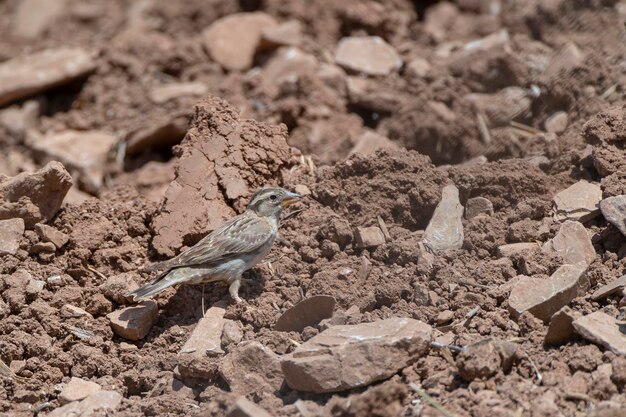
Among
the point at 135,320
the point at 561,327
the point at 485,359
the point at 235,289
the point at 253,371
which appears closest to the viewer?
the point at 485,359

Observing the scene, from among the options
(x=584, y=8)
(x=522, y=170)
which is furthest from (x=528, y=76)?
(x=522, y=170)

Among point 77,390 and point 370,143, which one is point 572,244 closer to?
point 370,143

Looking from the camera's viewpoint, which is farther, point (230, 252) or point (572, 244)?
point (230, 252)

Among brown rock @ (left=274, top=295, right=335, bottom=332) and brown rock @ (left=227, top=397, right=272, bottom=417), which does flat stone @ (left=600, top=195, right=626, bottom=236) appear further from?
brown rock @ (left=227, top=397, right=272, bottom=417)

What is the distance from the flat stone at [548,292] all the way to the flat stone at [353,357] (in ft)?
2.55

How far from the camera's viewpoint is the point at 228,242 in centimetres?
793

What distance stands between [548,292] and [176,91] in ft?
21.0

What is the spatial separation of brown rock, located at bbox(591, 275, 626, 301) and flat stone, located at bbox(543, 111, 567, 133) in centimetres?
280

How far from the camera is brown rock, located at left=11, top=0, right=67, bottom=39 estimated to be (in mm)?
14812

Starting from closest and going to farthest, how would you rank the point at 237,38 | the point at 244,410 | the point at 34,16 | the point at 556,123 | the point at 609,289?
the point at 244,410, the point at 609,289, the point at 556,123, the point at 237,38, the point at 34,16

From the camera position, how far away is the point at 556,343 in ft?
21.3

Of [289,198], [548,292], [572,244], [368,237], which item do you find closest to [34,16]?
[289,198]

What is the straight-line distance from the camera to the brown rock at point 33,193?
27.0 ft

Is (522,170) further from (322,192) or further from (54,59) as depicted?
(54,59)
